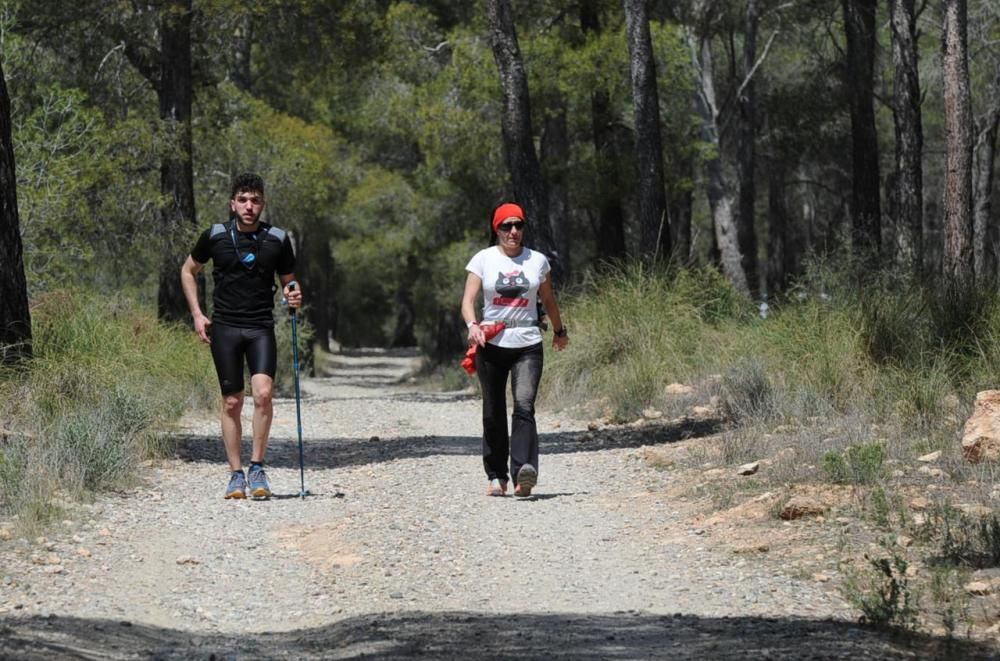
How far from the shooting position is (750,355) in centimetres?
1656

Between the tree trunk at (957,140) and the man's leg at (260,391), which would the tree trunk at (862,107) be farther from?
the man's leg at (260,391)

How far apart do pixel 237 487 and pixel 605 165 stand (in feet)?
68.3

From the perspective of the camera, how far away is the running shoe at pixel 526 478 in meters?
11.0

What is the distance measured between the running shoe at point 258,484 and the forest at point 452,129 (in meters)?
3.29

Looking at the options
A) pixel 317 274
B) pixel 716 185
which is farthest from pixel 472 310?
pixel 317 274

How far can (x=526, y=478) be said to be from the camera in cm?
1106

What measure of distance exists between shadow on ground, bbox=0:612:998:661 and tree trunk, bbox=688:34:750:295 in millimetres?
25178

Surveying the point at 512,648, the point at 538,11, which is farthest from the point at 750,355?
the point at 538,11

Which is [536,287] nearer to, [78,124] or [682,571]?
[682,571]

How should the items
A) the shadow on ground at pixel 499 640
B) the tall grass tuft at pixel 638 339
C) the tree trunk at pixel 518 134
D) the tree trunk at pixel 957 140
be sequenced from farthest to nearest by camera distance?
the tree trunk at pixel 518 134 < the tree trunk at pixel 957 140 < the tall grass tuft at pixel 638 339 < the shadow on ground at pixel 499 640

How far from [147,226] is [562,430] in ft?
33.1

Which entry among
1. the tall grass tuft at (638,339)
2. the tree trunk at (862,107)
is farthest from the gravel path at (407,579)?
the tree trunk at (862,107)

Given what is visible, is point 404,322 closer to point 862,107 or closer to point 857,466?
point 862,107

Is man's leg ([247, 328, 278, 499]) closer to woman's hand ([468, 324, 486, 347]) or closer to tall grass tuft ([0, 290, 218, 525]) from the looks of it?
tall grass tuft ([0, 290, 218, 525])
